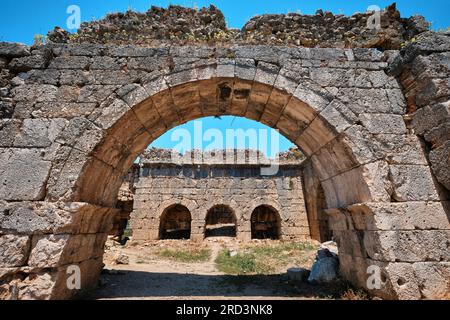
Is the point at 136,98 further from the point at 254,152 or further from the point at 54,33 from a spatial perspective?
the point at 254,152

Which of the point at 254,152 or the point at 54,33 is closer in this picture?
the point at 54,33

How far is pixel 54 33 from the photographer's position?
14.8 feet

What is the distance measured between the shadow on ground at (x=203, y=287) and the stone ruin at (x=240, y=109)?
54 centimetres

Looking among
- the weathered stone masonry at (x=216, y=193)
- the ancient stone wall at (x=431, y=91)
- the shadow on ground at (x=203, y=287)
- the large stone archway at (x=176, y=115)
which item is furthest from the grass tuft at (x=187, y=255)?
the ancient stone wall at (x=431, y=91)

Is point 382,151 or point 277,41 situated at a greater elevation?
point 277,41

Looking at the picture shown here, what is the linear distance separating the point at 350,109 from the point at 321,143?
0.74m

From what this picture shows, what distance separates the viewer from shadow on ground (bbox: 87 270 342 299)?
4.45 meters

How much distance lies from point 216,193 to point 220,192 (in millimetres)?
221

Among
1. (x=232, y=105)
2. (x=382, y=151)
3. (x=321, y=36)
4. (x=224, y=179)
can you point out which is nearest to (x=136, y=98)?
(x=232, y=105)

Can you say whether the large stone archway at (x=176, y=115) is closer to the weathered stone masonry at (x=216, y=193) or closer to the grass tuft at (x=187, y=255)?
the grass tuft at (x=187, y=255)

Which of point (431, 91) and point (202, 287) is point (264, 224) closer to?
point (202, 287)

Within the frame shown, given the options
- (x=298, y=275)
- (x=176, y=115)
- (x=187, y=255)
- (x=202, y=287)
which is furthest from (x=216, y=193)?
(x=176, y=115)

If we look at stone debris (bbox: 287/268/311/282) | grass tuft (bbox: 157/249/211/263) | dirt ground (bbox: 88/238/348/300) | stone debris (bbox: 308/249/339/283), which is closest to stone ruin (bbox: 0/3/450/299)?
stone debris (bbox: 308/249/339/283)

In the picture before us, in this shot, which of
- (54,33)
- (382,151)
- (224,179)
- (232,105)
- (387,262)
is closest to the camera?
(387,262)
